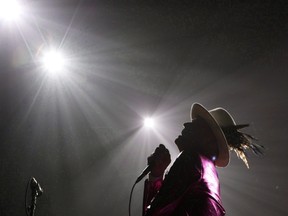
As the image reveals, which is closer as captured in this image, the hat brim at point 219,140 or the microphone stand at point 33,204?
the hat brim at point 219,140

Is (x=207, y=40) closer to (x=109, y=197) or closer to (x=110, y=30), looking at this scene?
(x=110, y=30)

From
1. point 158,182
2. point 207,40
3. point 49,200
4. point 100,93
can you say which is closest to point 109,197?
point 49,200

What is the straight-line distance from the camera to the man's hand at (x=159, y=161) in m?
2.59

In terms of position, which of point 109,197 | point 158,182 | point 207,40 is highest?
point 207,40

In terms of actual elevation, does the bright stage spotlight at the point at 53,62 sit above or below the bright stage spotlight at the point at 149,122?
above

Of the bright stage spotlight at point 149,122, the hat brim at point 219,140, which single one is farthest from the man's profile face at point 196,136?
the bright stage spotlight at point 149,122

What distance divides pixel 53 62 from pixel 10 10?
138 cm

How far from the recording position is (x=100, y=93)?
7293mm

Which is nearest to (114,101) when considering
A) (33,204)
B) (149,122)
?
(149,122)

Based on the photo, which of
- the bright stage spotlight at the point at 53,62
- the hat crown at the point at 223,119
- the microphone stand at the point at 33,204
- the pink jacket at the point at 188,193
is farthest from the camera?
the bright stage spotlight at the point at 53,62

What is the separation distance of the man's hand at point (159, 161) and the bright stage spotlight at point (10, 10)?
3.75m

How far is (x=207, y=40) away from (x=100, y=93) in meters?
2.67

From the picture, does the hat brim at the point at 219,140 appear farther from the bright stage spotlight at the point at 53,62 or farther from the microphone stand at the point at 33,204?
the bright stage spotlight at the point at 53,62

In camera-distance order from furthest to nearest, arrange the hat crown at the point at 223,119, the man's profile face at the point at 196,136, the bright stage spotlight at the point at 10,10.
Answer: the bright stage spotlight at the point at 10,10 → the hat crown at the point at 223,119 → the man's profile face at the point at 196,136
